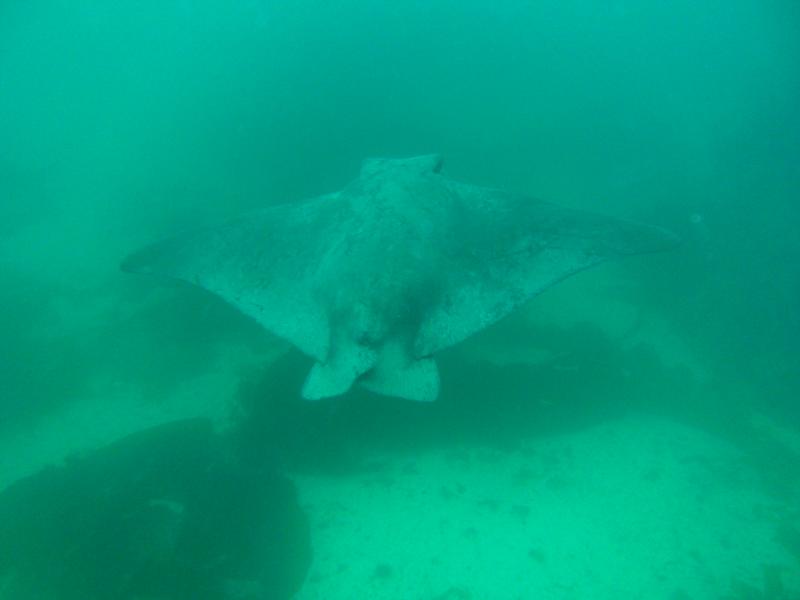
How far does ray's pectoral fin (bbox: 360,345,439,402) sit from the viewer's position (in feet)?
16.0

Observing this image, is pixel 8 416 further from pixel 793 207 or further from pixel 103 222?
pixel 793 207

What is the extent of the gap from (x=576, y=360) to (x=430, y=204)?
602 cm

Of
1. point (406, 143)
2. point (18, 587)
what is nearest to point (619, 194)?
point (406, 143)

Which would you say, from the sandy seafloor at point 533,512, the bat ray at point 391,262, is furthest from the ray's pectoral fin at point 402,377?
the sandy seafloor at point 533,512

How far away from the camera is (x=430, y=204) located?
6.10 meters

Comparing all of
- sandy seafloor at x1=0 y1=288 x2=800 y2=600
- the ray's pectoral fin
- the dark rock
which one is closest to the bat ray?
the ray's pectoral fin

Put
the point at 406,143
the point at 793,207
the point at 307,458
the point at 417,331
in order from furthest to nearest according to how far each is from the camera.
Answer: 1. the point at 406,143
2. the point at 793,207
3. the point at 307,458
4. the point at 417,331

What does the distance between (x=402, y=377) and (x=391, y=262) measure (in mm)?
1368


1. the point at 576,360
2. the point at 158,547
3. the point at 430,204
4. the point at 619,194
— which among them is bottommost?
the point at 158,547

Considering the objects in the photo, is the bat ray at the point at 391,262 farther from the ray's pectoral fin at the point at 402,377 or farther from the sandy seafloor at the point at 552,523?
the sandy seafloor at the point at 552,523

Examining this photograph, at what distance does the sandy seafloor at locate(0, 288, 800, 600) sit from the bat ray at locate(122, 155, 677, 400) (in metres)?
3.95

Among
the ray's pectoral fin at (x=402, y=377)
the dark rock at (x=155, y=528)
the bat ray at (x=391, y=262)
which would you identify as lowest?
the dark rock at (x=155, y=528)

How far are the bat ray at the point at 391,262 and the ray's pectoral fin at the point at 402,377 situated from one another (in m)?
0.01

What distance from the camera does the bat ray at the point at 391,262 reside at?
501cm
